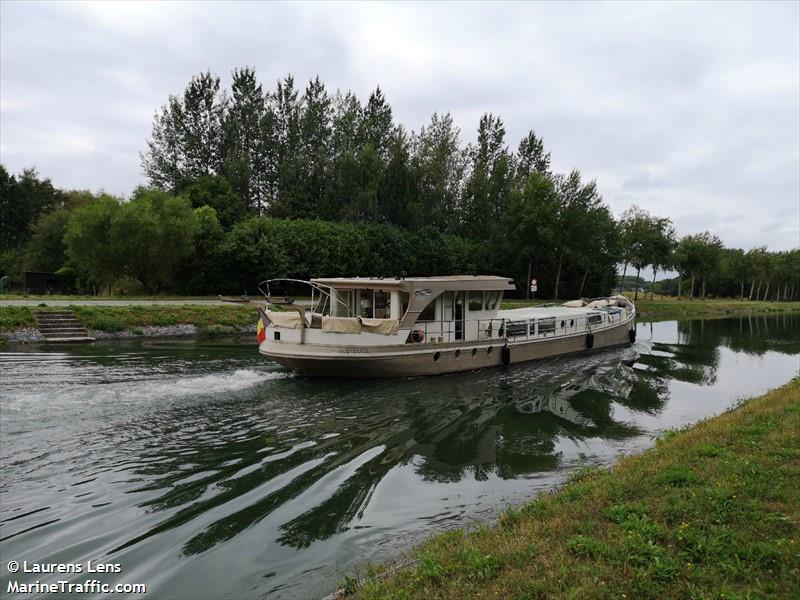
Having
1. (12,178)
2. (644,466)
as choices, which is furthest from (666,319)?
(12,178)

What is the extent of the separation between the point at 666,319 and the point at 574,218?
15.1 m

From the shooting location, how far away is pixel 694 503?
6547 mm

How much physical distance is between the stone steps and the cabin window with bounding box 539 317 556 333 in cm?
2246

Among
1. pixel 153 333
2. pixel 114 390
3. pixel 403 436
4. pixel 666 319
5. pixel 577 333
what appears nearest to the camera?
pixel 403 436

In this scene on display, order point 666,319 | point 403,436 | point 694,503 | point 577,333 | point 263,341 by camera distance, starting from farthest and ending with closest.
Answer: point 666,319
point 577,333
point 263,341
point 403,436
point 694,503

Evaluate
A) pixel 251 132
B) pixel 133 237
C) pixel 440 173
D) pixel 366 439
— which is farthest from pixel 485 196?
pixel 366 439

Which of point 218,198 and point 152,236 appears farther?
point 218,198

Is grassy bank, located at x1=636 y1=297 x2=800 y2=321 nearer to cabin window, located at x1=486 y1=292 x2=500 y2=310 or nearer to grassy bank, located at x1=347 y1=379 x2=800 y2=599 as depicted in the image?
cabin window, located at x1=486 y1=292 x2=500 y2=310

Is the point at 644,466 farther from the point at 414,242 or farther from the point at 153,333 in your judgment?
the point at 414,242

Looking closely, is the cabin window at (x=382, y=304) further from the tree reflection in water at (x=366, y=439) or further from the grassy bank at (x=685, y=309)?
the grassy bank at (x=685, y=309)

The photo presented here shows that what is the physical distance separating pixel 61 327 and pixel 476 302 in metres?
21.3

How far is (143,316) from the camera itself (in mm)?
30766

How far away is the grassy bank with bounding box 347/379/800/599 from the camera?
4.93 metres

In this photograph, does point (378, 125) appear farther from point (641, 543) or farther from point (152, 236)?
point (641, 543)
